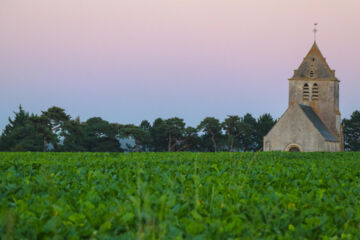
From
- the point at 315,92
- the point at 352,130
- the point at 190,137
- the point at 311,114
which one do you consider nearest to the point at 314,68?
the point at 315,92

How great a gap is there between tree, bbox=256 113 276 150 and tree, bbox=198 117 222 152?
30.9 ft

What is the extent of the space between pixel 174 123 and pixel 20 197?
208ft

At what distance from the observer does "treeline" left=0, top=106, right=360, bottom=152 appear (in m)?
50.3

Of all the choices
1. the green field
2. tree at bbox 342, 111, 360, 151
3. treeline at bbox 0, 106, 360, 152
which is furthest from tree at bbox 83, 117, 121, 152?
the green field

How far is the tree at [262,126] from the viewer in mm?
79188

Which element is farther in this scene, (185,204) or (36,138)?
(36,138)

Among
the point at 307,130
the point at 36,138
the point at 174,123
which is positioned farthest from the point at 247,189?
the point at 174,123

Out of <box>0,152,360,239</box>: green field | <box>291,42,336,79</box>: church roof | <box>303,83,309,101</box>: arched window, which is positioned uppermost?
<box>291,42,336,79</box>: church roof

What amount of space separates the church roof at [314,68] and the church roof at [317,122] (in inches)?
170

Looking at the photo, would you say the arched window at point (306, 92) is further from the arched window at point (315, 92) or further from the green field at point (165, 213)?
the green field at point (165, 213)

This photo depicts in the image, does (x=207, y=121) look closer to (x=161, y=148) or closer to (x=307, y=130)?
(x=161, y=148)

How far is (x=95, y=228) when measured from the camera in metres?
3.82

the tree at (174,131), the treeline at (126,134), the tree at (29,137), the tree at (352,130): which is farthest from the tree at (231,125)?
the tree at (29,137)

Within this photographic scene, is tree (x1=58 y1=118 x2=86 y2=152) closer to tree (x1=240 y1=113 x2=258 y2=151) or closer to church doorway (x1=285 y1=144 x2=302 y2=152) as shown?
church doorway (x1=285 y1=144 x2=302 y2=152)
